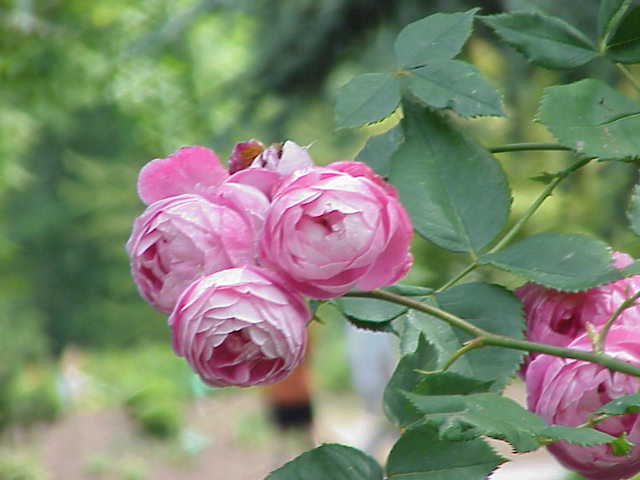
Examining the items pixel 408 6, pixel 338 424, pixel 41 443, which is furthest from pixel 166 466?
pixel 408 6

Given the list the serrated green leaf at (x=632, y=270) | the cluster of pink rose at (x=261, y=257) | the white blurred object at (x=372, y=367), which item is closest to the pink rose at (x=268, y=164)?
the cluster of pink rose at (x=261, y=257)

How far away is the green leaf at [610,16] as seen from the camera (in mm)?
366

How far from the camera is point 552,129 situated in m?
0.33

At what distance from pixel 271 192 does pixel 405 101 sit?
0.21ft

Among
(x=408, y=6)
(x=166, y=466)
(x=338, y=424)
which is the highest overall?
(x=408, y=6)

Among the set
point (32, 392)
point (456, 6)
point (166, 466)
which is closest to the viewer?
point (456, 6)

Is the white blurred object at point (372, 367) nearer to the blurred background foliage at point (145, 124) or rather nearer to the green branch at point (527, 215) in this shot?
the blurred background foliage at point (145, 124)

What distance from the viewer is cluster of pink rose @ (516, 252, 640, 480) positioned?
319mm

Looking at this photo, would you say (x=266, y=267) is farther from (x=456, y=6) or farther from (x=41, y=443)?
(x=41, y=443)

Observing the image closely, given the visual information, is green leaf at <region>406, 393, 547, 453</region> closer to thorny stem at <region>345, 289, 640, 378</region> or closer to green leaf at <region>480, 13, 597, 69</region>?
thorny stem at <region>345, 289, 640, 378</region>

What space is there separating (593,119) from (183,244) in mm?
142

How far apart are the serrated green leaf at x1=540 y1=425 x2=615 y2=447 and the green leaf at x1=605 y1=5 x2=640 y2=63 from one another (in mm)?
158

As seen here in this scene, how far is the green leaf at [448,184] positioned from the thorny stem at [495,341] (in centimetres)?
3

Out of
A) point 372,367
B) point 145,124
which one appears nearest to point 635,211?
point 372,367
